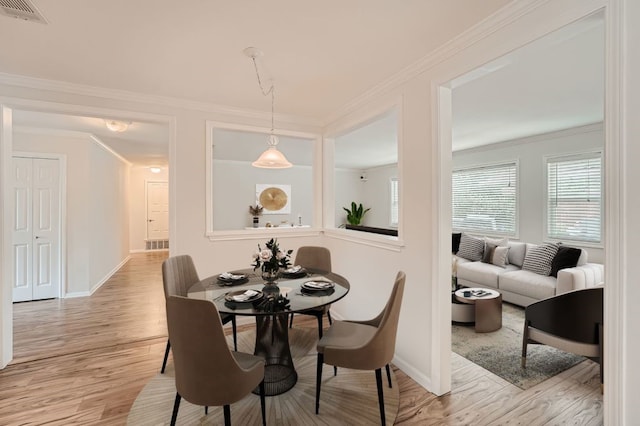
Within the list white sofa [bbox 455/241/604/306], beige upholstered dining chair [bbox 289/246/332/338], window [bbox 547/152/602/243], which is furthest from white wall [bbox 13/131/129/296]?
window [bbox 547/152/602/243]

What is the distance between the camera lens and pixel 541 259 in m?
4.15

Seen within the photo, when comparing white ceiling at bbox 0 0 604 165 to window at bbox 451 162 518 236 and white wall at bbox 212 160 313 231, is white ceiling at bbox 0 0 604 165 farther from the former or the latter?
white wall at bbox 212 160 313 231

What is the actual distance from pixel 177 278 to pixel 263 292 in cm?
95

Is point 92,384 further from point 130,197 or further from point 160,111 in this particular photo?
point 130,197

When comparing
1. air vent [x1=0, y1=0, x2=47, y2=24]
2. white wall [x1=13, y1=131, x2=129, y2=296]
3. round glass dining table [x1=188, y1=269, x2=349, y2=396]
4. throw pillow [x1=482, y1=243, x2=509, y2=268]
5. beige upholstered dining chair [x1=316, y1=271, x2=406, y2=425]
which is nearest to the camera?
air vent [x1=0, y1=0, x2=47, y2=24]

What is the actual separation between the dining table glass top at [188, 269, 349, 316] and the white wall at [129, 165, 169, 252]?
7.54m

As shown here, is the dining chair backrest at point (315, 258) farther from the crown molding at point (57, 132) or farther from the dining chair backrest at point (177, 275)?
the crown molding at point (57, 132)

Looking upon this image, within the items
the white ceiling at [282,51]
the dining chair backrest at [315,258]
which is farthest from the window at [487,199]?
the dining chair backrest at [315,258]

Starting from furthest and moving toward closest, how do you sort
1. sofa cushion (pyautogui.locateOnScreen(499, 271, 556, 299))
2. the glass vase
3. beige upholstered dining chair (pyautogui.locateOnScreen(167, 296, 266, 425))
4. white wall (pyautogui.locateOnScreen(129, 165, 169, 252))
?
white wall (pyautogui.locateOnScreen(129, 165, 169, 252)) → sofa cushion (pyautogui.locateOnScreen(499, 271, 556, 299)) → the glass vase → beige upholstered dining chair (pyautogui.locateOnScreen(167, 296, 266, 425))

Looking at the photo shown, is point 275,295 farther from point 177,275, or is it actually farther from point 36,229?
point 36,229

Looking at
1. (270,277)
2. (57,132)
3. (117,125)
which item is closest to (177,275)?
(270,277)

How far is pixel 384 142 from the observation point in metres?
5.53

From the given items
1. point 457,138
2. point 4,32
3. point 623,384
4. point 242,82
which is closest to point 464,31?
point 242,82

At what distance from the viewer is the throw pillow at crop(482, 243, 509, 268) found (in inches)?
185
